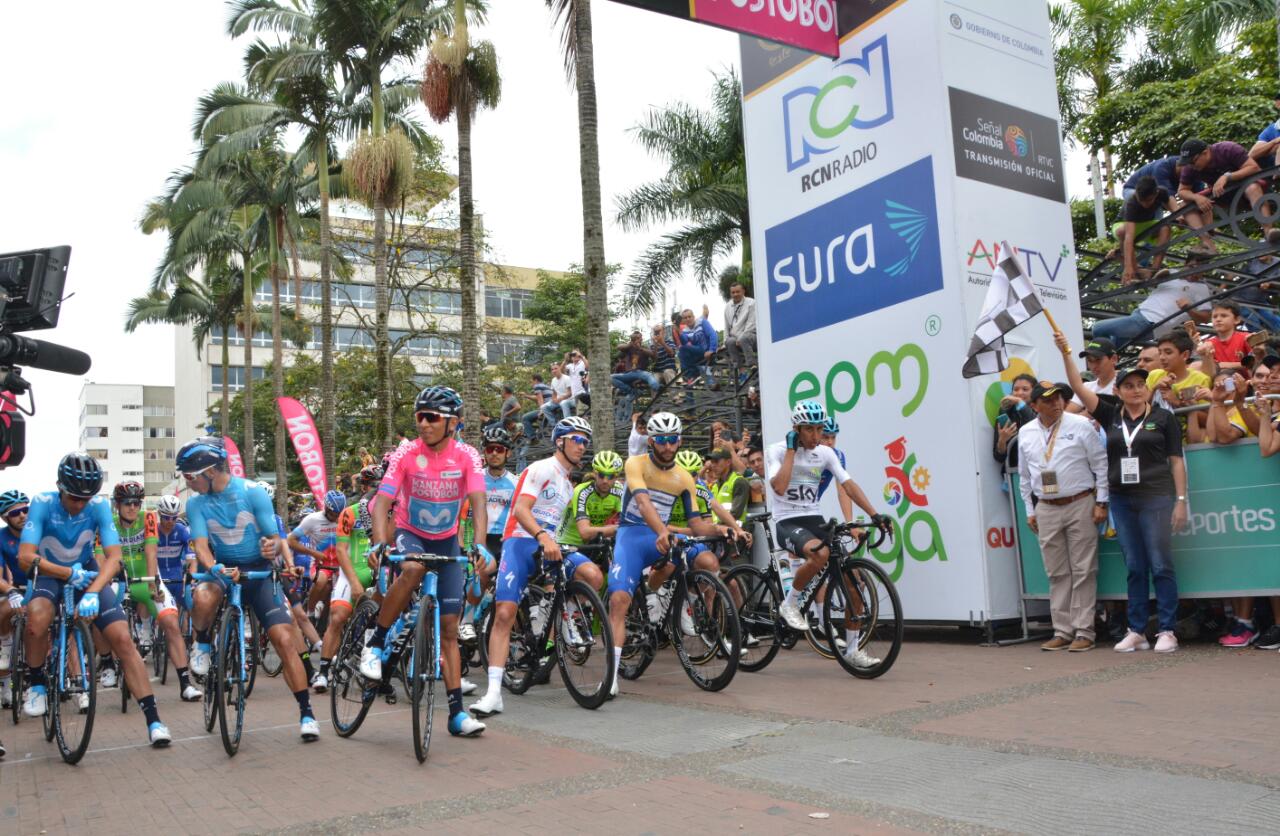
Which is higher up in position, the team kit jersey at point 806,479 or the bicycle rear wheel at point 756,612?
the team kit jersey at point 806,479

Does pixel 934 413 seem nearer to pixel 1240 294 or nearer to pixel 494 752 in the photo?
pixel 1240 294

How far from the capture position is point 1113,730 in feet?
19.8

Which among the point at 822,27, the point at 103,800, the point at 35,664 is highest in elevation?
the point at 822,27

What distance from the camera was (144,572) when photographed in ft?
38.7

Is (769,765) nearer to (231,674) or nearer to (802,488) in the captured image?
(802,488)

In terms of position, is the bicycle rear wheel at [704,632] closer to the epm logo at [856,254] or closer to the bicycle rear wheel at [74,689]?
the bicycle rear wheel at [74,689]

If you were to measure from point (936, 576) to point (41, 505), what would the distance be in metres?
7.90

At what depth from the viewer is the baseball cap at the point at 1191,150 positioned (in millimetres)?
11859

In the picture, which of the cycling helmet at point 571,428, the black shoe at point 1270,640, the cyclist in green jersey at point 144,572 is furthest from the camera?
the cyclist in green jersey at point 144,572

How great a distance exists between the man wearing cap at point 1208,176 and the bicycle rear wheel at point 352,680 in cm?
966

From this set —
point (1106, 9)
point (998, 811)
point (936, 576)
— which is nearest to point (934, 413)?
point (936, 576)

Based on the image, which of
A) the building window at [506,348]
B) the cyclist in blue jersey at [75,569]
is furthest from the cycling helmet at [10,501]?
the building window at [506,348]

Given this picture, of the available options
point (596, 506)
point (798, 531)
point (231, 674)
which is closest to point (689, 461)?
point (596, 506)

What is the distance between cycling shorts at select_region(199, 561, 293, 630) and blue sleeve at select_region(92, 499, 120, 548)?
0.96 m
